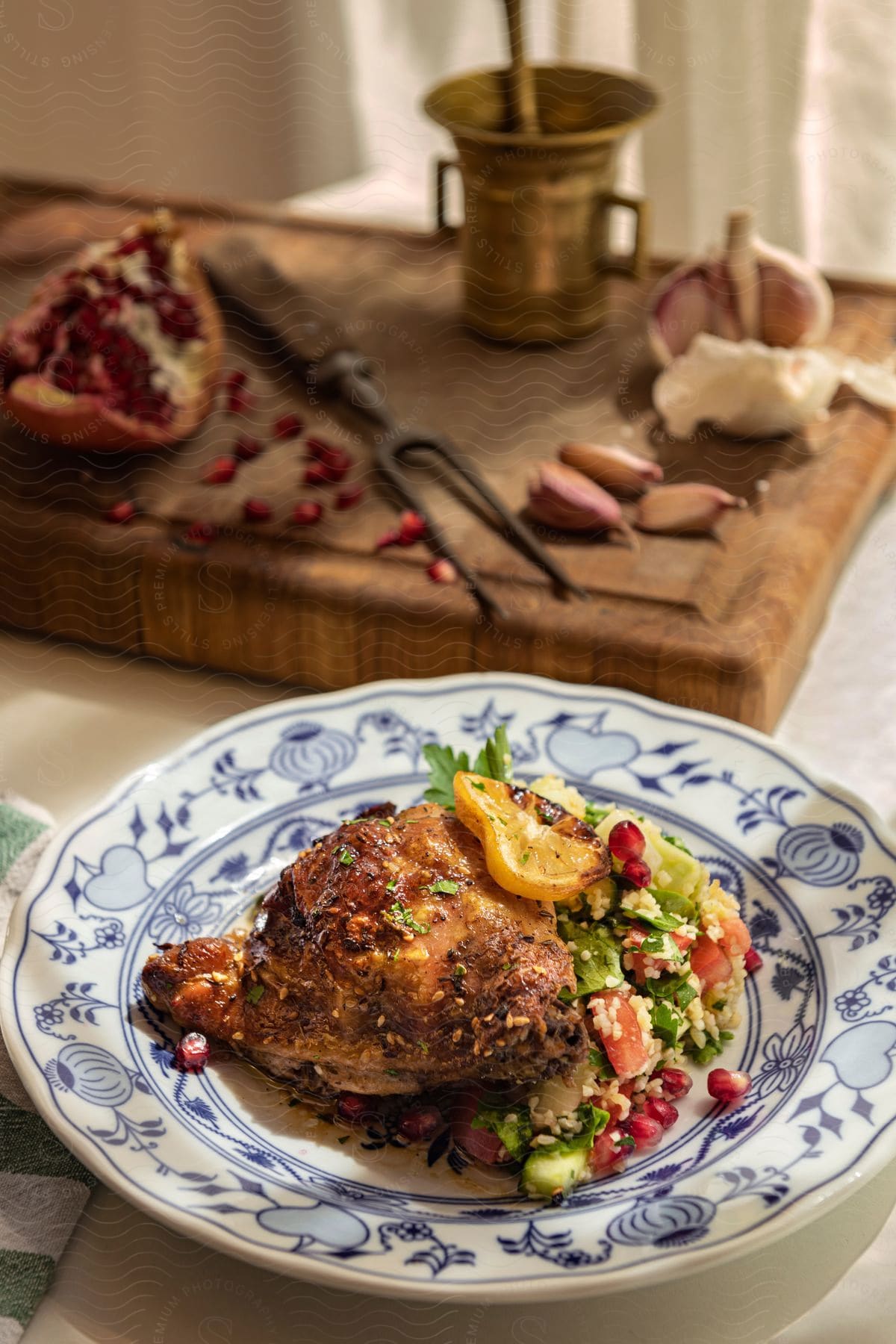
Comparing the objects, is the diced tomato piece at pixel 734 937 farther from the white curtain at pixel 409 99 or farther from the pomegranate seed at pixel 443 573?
the white curtain at pixel 409 99

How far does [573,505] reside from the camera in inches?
100

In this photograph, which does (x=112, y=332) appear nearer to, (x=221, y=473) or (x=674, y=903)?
(x=221, y=473)

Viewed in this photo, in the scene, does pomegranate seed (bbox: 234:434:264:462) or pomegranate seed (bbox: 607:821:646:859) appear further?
pomegranate seed (bbox: 234:434:264:462)

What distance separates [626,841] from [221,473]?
1358mm

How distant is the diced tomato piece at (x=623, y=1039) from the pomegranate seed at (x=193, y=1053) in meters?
0.44

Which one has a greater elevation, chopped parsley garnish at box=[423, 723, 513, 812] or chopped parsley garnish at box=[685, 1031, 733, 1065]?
chopped parsley garnish at box=[423, 723, 513, 812]

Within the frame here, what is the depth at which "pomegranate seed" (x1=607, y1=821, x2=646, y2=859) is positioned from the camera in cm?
168

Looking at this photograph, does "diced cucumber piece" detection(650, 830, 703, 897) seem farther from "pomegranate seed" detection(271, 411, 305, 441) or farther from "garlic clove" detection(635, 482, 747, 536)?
"pomegranate seed" detection(271, 411, 305, 441)

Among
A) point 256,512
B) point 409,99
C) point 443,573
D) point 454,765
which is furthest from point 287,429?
point 409,99

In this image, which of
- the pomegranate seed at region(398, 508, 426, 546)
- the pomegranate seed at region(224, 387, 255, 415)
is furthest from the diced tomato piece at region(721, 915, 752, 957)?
the pomegranate seed at region(224, 387, 255, 415)

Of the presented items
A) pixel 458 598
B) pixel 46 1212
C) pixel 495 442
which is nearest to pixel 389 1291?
pixel 46 1212

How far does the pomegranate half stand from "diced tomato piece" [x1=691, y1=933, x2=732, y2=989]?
5.23ft

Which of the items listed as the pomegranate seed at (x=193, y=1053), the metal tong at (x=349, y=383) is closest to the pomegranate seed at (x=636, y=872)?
the pomegranate seed at (x=193, y=1053)

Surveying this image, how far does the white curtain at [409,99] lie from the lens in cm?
382
